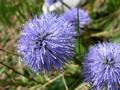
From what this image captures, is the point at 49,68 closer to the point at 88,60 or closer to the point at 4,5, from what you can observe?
the point at 88,60

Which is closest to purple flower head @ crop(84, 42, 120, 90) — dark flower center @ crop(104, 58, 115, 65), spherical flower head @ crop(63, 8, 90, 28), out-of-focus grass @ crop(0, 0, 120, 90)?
dark flower center @ crop(104, 58, 115, 65)

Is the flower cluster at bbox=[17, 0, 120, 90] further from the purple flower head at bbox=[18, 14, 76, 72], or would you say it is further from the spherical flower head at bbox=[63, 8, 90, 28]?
the spherical flower head at bbox=[63, 8, 90, 28]

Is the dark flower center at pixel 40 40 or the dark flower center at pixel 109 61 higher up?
the dark flower center at pixel 40 40

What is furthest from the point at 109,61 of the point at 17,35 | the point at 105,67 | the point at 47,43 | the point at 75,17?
the point at 17,35

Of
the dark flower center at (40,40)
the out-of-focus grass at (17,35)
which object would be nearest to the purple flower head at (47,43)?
the dark flower center at (40,40)

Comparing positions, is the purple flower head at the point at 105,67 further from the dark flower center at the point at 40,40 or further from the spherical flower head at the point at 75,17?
the spherical flower head at the point at 75,17

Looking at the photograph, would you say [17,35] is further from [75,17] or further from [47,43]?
[47,43]
